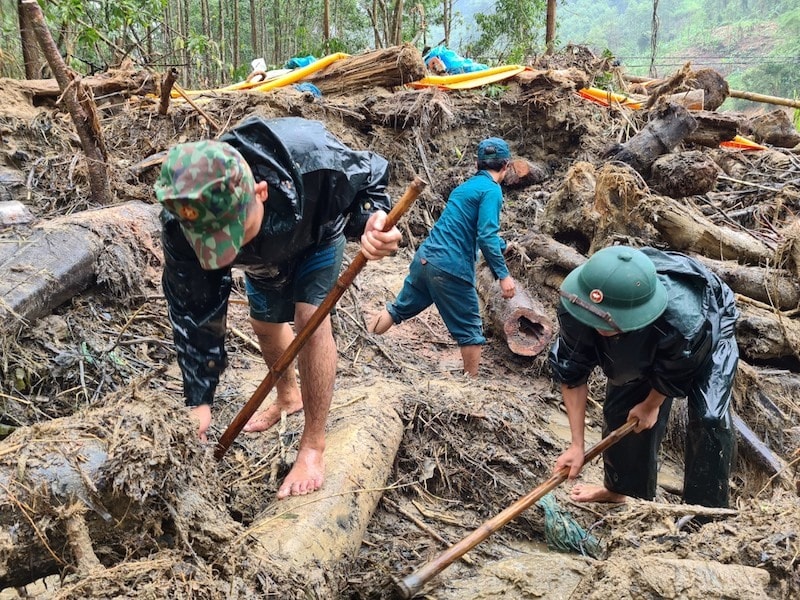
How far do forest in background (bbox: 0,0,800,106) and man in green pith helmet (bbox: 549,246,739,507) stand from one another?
16.8ft

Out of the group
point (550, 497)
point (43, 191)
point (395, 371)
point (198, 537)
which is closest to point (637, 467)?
point (550, 497)

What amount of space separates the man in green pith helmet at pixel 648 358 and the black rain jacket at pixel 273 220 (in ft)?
3.28

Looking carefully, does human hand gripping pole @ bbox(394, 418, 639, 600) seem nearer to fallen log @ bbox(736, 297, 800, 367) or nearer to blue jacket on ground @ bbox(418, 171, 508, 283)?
blue jacket on ground @ bbox(418, 171, 508, 283)

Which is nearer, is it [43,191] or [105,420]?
[105,420]

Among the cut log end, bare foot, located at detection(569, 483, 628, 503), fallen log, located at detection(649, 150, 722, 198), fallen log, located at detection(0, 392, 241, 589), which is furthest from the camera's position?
fallen log, located at detection(649, 150, 722, 198)

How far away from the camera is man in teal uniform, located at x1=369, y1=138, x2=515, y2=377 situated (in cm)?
471

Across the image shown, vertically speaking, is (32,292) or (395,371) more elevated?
(32,292)

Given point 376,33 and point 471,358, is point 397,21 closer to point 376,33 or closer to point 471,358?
point 376,33

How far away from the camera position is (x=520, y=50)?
Result: 12.1 metres

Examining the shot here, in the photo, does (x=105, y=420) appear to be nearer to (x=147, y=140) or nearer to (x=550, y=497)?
(x=550, y=497)

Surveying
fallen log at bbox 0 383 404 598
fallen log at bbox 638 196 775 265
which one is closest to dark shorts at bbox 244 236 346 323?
fallen log at bbox 0 383 404 598

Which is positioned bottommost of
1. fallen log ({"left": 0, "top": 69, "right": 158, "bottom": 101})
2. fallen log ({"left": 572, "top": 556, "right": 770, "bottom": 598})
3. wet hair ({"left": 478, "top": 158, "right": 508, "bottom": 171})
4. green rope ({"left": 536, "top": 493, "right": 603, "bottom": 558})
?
green rope ({"left": 536, "top": 493, "right": 603, "bottom": 558})

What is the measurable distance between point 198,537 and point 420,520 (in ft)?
4.01

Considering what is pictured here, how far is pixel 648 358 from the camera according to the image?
2752mm
